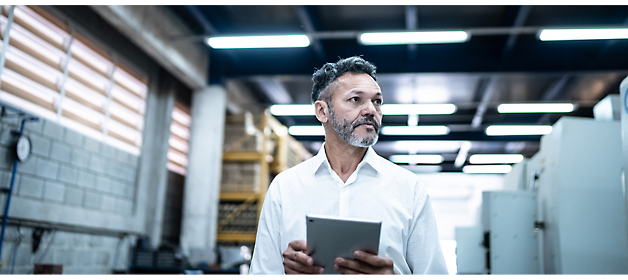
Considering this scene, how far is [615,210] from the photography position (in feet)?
16.3

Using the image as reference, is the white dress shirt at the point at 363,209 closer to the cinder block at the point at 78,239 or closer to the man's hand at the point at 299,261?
the man's hand at the point at 299,261

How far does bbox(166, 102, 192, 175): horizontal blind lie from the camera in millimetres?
10211

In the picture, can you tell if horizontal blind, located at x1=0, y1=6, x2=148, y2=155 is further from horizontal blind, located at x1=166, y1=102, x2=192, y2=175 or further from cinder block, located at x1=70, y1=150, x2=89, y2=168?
horizontal blind, located at x1=166, y1=102, x2=192, y2=175

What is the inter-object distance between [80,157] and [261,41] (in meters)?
3.40

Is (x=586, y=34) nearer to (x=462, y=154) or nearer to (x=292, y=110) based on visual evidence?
(x=292, y=110)

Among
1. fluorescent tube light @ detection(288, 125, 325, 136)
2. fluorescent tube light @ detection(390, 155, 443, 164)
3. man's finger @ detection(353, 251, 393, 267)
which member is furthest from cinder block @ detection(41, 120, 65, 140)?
fluorescent tube light @ detection(390, 155, 443, 164)

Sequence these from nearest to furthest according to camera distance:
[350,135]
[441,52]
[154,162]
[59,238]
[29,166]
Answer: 1. [350,135]
2. [29,166]
3. [59,238]
4. [154,162]
5. [441,52]

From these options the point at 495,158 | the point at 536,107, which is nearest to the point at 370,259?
the point at 536,107

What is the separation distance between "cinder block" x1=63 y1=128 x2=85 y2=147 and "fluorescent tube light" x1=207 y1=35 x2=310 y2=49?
2.77 metres

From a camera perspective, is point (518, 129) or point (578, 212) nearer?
point (578, 212)

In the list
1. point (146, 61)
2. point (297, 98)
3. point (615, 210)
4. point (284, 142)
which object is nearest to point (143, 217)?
point (146, 61)

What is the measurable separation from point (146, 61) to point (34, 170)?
3.58m

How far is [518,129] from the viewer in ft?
47.1

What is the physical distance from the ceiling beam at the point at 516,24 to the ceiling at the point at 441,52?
21 mm
